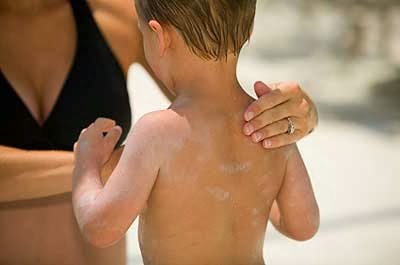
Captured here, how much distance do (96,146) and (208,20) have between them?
285mm

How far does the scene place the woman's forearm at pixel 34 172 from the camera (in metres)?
1.71

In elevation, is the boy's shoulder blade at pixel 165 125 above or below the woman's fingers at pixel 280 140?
above

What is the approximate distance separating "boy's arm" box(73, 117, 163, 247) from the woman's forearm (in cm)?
28

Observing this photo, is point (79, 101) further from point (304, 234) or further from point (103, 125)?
point (304, 234)

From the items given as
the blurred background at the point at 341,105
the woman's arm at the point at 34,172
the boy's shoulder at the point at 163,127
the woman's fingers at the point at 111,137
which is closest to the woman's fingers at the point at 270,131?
the boy's shoulder at the point at 163,127

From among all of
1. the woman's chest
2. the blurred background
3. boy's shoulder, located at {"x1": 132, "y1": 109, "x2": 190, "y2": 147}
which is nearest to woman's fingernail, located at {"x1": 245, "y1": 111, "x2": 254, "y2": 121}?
boy's shoulder, located at {"x1": 132, "y1": 109, "x2": 190, "y2": 147}

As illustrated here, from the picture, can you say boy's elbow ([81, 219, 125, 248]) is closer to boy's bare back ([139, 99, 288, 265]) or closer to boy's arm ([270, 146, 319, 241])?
boy's bare back ([139, 99, 288, 265])

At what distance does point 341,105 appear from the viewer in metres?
4.39

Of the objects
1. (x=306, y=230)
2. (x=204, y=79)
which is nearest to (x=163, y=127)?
(x=204, y=79)

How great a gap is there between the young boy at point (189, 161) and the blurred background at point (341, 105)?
4.50 feet

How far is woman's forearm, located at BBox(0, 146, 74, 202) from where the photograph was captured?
1707 mm

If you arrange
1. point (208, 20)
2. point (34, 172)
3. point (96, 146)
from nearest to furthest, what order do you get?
point (208, 20)
point (96, 146)
point (34, 172)

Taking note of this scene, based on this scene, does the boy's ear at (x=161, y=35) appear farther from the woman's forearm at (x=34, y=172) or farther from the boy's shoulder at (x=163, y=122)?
the woman's forearm at (x=34, y=172)

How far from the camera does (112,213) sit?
4.48 feet
